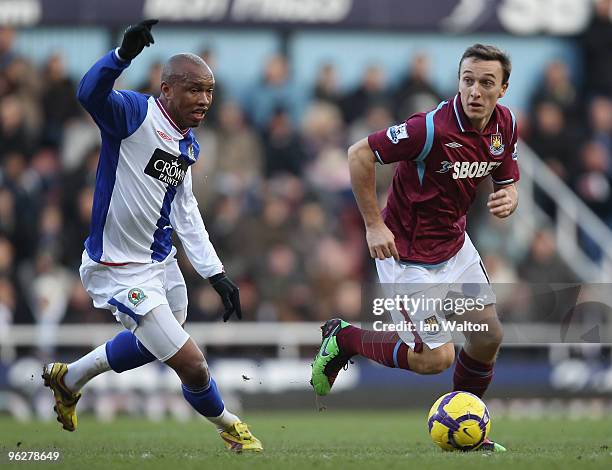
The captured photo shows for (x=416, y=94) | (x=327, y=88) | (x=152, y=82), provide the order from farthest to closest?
(x=327, y=88), (x=416, y=94), (x=152, y=82)

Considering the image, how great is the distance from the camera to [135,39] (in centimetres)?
677

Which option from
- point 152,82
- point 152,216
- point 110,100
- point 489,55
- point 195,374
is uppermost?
point 489,55

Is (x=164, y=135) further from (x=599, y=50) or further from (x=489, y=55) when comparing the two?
(x=599, y=50)

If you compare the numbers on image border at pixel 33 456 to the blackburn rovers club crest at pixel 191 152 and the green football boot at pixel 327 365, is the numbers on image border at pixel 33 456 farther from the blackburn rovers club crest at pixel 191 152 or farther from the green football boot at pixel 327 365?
the blackburn rovers club crest at pixel 191 152

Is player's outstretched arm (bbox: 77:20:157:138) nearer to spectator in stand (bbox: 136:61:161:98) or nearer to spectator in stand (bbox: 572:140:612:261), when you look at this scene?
spectator in stand (bbox: 136:61:161:98)

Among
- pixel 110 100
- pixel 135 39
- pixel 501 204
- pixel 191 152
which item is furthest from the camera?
pixel 191 152

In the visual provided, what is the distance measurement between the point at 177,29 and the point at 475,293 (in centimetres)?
1015

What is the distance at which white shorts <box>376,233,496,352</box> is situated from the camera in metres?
7.77

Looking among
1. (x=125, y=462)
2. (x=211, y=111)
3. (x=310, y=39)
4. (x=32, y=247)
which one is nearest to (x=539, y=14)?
(x=310, y=39)

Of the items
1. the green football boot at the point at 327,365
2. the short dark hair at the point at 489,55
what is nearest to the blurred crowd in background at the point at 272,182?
the green football boot at the point at 327,365

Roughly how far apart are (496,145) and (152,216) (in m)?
2.33

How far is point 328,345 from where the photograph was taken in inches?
324

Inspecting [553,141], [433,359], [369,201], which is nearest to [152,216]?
[369,201]

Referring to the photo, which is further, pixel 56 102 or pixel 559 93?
pixel 559 93
